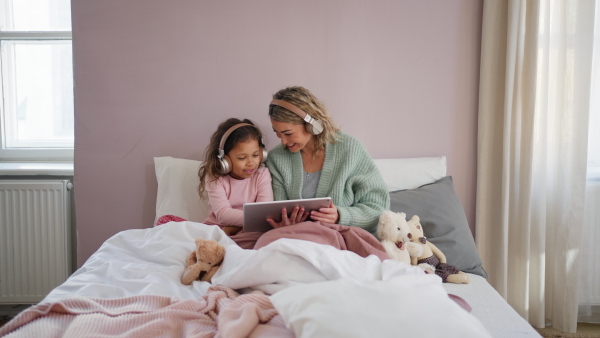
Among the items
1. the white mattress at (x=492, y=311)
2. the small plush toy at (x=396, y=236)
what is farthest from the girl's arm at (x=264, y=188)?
the white mattress at (x=492, y=311)

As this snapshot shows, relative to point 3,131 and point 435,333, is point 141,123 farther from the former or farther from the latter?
point 435,333

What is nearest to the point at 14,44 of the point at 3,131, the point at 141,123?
the point at 3,131

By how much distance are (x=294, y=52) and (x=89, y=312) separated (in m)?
1.59

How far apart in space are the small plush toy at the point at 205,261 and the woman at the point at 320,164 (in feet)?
1.74

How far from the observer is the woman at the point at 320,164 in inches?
84.0

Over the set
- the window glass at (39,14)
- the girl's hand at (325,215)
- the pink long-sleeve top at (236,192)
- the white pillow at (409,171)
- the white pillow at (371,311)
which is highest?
the window glass at (39,14)

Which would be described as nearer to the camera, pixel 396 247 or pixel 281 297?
pixel 281 297

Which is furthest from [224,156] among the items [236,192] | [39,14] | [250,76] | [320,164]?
[39,14]

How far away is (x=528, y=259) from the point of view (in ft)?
8.07

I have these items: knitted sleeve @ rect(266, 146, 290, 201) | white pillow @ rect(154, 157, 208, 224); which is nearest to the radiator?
white pillow @ rect(154, 157, 208, 224)

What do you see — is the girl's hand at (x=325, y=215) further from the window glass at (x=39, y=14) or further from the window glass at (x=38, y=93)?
the window glass at (x=39, y=14)

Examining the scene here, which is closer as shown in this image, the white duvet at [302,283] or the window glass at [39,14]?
Answer: the white duvet at [302,283]

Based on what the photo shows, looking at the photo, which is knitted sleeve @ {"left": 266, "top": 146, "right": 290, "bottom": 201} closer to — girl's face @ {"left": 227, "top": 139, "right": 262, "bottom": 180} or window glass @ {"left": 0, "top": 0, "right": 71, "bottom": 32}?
girl's face @ {"left": 227, "top": 139, "right": 262, "bottom": 180}

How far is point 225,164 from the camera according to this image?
2133mm
